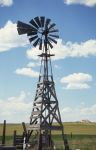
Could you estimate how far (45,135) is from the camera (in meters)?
46.6

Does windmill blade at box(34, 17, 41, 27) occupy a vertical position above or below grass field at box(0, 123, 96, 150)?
above

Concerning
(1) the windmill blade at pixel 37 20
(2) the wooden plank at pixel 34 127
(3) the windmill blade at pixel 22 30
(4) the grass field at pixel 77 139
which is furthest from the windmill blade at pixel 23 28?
(4) the grass field at pixel 77 139

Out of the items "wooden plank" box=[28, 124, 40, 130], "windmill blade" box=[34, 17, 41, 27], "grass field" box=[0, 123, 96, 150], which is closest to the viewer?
"wooden plank" box=[28, 124, 40, 130]

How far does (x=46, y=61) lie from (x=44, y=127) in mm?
6562

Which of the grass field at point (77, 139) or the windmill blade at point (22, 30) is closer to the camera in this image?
A: the windmill blade at point (22, 30)

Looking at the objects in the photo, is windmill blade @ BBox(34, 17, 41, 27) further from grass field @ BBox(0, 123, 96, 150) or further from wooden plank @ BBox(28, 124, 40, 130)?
grass field @ BBox(0, 123, 96, 150)

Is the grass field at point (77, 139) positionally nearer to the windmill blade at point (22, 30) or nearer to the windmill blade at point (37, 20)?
the windmill blade at point (22, 30)

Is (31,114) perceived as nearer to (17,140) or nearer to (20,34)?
(17,140)

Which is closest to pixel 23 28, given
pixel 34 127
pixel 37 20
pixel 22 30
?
pixel 22 30

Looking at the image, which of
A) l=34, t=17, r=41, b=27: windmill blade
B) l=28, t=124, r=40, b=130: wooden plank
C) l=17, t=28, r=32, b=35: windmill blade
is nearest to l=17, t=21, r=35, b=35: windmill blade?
l=17, t=28, r=32, b=35: windmill blade

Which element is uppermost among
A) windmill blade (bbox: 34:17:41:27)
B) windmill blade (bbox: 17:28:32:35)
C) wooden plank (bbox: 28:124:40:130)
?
windmill blade (bbox: 34:17:41:27)

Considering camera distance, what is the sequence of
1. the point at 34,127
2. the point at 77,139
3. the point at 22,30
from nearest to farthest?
the point at 34,127 < the point at 22,30 < the point at 77,139

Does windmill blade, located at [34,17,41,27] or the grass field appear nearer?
windmill blade, located at [34,17,41,27]

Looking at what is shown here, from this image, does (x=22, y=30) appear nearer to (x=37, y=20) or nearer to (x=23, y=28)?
(x=23, y=28)
